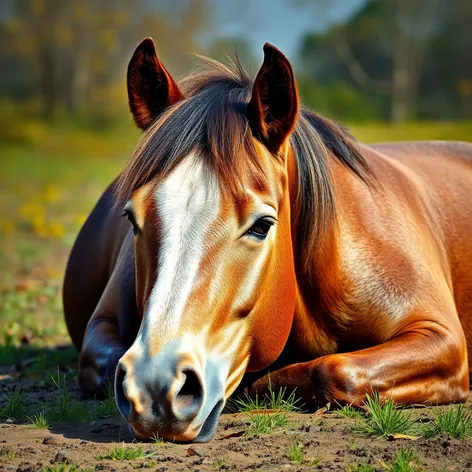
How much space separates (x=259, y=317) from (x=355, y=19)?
3796 cm

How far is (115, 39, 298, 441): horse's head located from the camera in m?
3.03

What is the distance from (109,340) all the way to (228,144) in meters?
1.61

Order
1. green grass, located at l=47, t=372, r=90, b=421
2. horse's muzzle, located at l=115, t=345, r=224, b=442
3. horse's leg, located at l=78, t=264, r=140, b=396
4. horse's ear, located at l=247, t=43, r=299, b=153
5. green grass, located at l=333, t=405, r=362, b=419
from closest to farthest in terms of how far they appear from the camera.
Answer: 1. horse's muzzle, located at l=115, t=345, r=224, b=442
2. horse's ear, located at l=247, t=43, r=299, b=153
3. green grass, located at l=333, t=405, r=362, b=419
4. green grass, located at l=47, t=372, r=90, b=421
5. horse's leg, located at l=78, t=264, r=140, b=396

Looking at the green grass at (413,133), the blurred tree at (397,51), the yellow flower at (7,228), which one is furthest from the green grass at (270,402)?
the blurred tree at (397,51)

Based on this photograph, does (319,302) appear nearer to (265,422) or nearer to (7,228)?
(265,422)

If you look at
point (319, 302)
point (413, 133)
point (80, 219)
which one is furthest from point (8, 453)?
point (413, 133)

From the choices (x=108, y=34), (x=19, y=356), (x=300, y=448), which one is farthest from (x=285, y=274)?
(x=108, y=34)

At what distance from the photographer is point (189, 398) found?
3029 mm

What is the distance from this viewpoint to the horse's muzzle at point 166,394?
294cm

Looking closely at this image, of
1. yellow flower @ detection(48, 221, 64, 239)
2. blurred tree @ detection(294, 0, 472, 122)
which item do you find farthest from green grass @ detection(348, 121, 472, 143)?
yellow flower @ detection(48, 221, 64, 239)

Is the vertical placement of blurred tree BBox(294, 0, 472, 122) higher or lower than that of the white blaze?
higher

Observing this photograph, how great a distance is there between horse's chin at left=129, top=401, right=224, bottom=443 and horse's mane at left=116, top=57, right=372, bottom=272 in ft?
3.07

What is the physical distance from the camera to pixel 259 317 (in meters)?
3.58

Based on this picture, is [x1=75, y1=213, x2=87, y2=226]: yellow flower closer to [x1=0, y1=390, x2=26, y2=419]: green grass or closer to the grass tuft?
[x1=0, y1=390, x2=26, y2=419]: green grass
